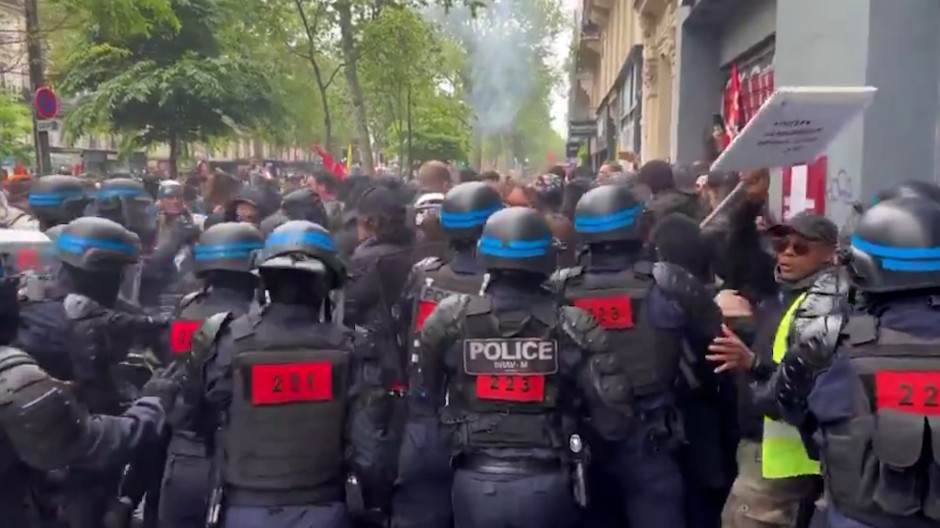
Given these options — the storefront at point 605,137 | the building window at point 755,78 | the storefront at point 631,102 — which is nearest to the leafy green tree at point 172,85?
the storefront at point 631,102

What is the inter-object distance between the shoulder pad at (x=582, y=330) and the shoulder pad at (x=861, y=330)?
1.16 m

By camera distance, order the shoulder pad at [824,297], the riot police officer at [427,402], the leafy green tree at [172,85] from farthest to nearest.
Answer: the leafy green tree at [172,85] < the riot police officer at [427,402] < the shoulder pad at [824,297]

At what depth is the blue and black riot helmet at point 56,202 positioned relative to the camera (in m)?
7.73

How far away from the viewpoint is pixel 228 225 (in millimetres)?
5031

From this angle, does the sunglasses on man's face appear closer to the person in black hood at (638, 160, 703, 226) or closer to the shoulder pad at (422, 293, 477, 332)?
the shoulder pad at (422, 293, 477, 332)

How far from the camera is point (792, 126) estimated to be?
16.3ft

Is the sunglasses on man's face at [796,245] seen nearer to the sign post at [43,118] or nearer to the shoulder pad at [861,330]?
the shoulder pad at [861,330]

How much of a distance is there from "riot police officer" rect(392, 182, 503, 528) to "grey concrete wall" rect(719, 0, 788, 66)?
6.53 m

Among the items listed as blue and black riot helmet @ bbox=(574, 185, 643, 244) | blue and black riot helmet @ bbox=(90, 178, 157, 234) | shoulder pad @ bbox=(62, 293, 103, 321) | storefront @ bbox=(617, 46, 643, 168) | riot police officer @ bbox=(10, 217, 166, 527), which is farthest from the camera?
storefront @ bbox=(617, 46, 643, 168)

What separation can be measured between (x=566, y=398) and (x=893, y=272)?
1.48 metres

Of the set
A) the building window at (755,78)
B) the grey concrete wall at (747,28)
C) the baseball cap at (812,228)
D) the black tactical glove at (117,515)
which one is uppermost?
the grey concrete wall at (747,28)

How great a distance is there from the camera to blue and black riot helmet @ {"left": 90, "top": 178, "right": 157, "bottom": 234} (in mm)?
7602

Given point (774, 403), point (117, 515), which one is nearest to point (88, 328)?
point (117, 515)

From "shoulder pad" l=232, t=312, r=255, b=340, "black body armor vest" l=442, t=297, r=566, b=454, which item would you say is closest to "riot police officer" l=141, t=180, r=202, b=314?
"shoulder pad" l=232, t=312, r=255, b=340
